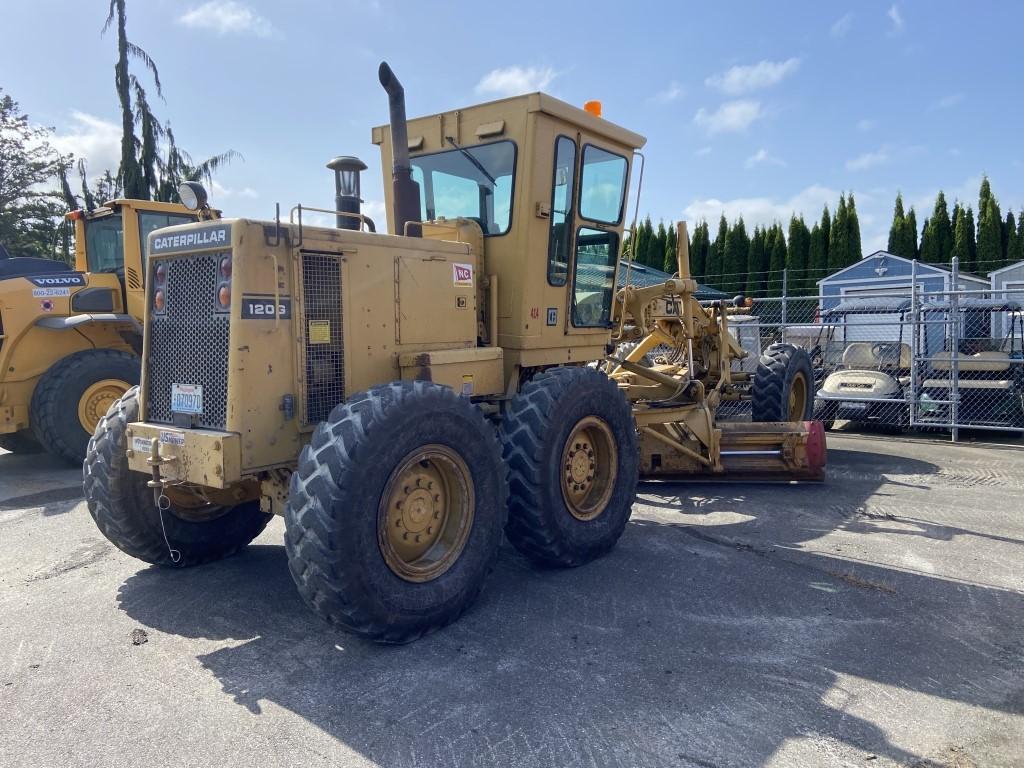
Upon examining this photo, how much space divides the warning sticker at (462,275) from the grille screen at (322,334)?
0.88 metres

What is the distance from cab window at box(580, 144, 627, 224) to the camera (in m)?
5.50

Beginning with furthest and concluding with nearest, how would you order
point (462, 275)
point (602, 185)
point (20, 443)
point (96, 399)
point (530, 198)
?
point (20, 443), point (96, 399), point (602, 185), point (530, 198), point (462, 275)

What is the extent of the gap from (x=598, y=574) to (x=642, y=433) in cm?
223

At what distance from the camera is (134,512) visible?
4.41 meters

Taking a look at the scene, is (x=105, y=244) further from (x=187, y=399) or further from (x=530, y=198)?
(x=530, y=198)

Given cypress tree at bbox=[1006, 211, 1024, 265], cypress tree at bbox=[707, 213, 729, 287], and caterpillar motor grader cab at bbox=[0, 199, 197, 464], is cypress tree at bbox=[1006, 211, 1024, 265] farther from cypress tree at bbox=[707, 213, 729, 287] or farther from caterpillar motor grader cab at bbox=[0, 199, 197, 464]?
caterpillar motor grader cab at bbox=[0, 199, 197, 464]

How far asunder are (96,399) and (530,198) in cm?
602

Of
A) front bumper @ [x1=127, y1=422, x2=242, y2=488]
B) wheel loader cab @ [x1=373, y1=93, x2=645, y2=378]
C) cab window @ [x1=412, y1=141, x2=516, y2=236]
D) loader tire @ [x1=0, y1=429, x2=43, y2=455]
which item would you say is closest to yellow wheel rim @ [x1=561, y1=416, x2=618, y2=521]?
wheel loader cab @ [x1=373, y1=93, x2=645, y2=378]

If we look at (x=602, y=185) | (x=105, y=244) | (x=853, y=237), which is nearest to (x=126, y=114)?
(x=105, y=244)

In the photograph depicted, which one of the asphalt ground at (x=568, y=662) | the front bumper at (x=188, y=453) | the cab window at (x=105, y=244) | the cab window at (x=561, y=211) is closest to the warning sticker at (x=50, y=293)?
the cab window at (x=105, y=244)

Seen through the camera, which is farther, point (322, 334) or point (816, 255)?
point (816, 255)

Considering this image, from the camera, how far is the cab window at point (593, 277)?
564cm

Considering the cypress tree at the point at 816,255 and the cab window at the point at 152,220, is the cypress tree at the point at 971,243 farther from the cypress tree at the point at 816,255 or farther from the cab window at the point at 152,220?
the cab window at the point at 152,220

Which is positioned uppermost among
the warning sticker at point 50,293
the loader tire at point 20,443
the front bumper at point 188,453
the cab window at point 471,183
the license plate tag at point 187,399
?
the cab window at point 471,183
